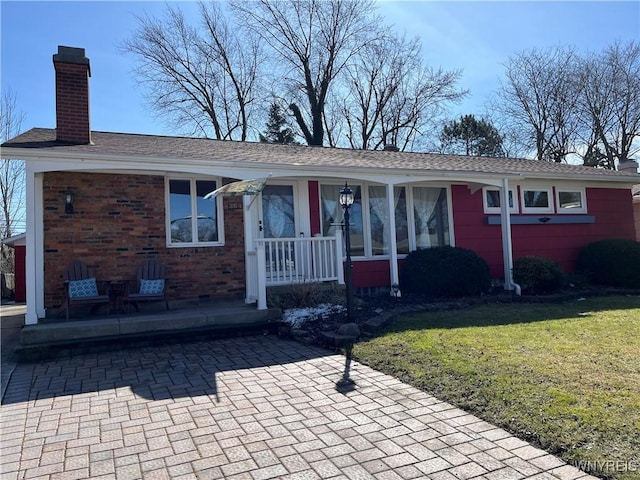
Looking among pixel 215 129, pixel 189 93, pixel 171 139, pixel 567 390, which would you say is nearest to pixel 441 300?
pixel 567 390

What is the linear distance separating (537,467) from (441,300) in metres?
5.95

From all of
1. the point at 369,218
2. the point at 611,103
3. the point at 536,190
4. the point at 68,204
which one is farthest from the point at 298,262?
the point at 611,103

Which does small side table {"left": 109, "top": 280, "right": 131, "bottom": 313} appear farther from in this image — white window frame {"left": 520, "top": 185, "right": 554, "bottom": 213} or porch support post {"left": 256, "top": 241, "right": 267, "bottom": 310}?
white window frame {"left": 520, "top": 185, "right": 554, "bottom": 213}

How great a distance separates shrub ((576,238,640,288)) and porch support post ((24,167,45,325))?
39.2 ft

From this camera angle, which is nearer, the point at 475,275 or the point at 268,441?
the point at 268,441

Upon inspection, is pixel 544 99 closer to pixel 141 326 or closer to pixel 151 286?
pixel 151 286

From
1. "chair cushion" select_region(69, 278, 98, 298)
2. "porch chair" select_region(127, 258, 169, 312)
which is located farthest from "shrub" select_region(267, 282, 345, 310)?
"chair cushion" select_region(69, 278, 98, 298)

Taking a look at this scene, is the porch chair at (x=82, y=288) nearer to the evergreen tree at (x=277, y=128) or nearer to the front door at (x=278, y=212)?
the front door at (x=278, y=212)

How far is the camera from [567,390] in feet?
11.6

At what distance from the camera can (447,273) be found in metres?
8.47

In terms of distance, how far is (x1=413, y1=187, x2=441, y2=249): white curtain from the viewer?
398 inches

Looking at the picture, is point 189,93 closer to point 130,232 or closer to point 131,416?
point 130,232

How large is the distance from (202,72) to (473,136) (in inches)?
604

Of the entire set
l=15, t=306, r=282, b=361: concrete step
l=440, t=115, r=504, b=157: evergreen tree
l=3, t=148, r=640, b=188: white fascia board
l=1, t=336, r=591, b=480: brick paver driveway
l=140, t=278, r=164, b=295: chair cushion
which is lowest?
l=1, t=336, r=591, b=480: brick paver driveway
